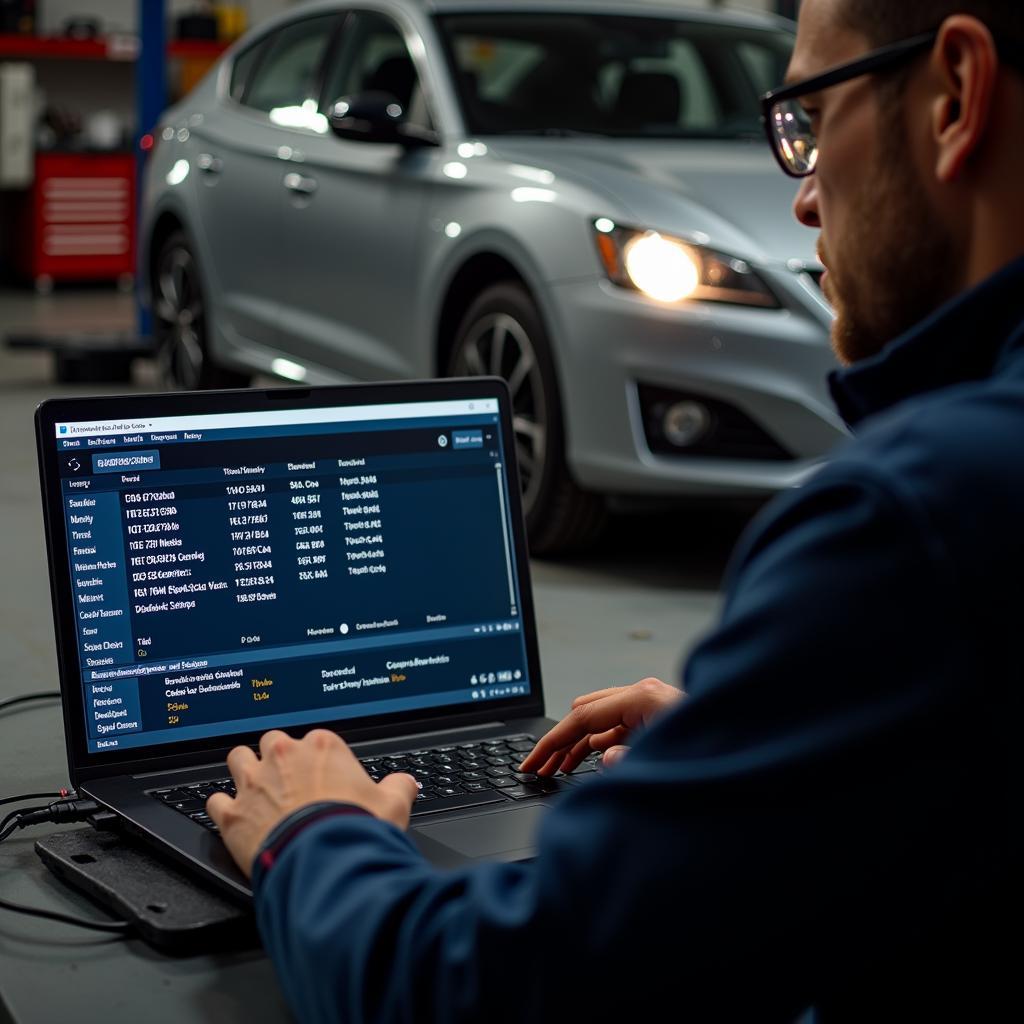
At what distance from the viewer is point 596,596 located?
3793 mm

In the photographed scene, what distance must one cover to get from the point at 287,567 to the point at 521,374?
2.59 meters

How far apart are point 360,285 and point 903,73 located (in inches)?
156

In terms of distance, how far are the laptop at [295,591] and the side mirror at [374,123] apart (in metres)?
2.89

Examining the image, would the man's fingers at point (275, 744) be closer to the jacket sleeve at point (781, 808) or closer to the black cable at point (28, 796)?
the jacket sleeve at point (781, 808)

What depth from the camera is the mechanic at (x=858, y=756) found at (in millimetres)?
663

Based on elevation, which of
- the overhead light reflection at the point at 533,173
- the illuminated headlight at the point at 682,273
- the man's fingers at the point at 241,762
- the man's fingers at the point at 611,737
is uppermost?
the man's fingers at the point at 241,762

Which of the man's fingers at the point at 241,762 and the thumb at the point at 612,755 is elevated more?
the man's fingers at the point at 241,762

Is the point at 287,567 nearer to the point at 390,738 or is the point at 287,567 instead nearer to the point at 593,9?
the point at 390,738

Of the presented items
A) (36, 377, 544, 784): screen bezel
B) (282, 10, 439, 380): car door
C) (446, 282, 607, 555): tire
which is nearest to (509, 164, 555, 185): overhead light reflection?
(446, 282, 607, 555): tire

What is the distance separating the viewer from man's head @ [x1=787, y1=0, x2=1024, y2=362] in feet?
2.58

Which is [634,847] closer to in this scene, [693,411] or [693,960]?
[693,960]

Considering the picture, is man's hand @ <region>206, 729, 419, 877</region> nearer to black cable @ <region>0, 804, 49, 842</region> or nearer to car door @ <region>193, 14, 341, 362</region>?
black cable @ <region>0, 804, 49, 842</region>

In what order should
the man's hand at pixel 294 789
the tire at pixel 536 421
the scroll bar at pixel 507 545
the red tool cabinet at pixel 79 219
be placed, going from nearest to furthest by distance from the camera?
1. the man's hand at pixel 294 789
2. the scroll bar at pixel 507 545
3. the tire at pixel 536 421
4. the red tool cabinet at pixel 79 219

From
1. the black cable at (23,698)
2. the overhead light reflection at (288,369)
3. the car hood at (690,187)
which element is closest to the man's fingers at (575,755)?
the black cable at (23,698)
